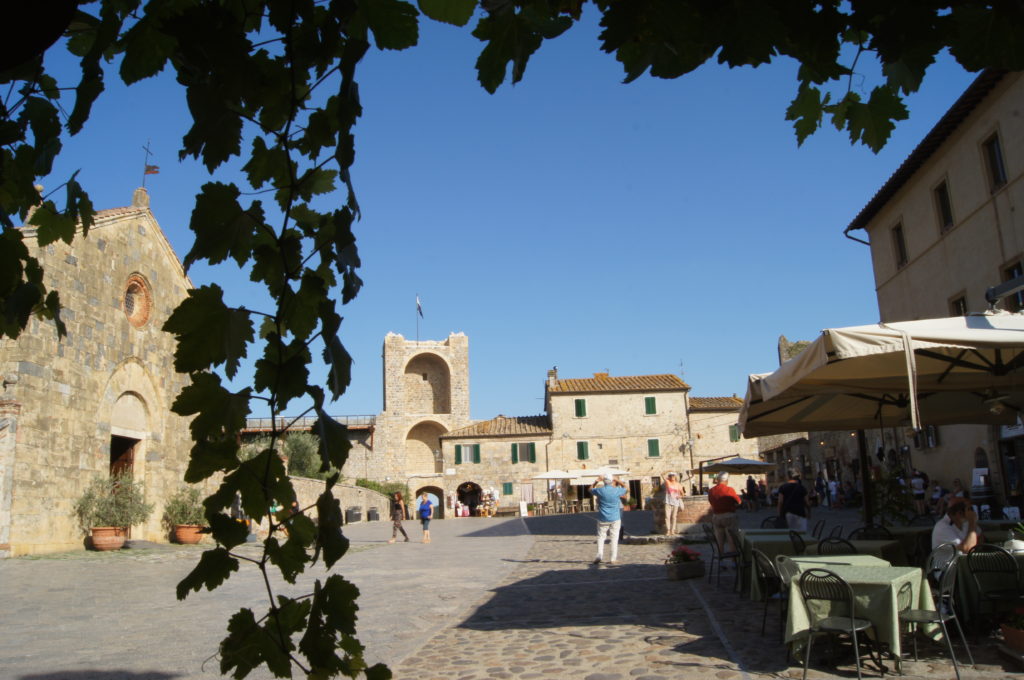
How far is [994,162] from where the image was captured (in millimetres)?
16078

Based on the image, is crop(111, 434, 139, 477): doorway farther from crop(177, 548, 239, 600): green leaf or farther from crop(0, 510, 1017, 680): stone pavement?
crop(177, 548, 239, 600): green leaf

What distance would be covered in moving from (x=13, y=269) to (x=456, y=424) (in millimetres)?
51847

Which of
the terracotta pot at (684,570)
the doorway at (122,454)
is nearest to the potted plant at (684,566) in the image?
the terracotta pot at (684,570)

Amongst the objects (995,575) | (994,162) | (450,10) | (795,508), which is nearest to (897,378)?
(995,575)

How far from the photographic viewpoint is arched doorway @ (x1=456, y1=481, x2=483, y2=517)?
48.6 metres

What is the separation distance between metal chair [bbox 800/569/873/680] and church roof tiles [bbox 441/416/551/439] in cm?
4106

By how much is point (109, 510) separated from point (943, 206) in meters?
19.3

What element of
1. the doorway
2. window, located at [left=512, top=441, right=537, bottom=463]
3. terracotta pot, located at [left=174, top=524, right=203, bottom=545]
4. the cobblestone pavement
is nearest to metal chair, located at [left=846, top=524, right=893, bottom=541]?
the cobblestone pavement

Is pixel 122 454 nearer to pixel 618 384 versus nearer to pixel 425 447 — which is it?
pixel 618 384

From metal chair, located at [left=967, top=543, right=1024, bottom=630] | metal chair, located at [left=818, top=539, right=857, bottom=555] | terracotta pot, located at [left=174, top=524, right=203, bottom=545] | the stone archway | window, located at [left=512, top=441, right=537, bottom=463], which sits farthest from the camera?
the stone archway

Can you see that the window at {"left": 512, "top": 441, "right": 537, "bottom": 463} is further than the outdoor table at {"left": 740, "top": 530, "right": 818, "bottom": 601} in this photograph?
Yes

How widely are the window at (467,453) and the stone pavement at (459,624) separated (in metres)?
33.3

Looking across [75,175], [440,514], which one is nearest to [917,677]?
[75,175]

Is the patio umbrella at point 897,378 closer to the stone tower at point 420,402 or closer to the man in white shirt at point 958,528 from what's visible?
the man in white shirt at point 958,528
